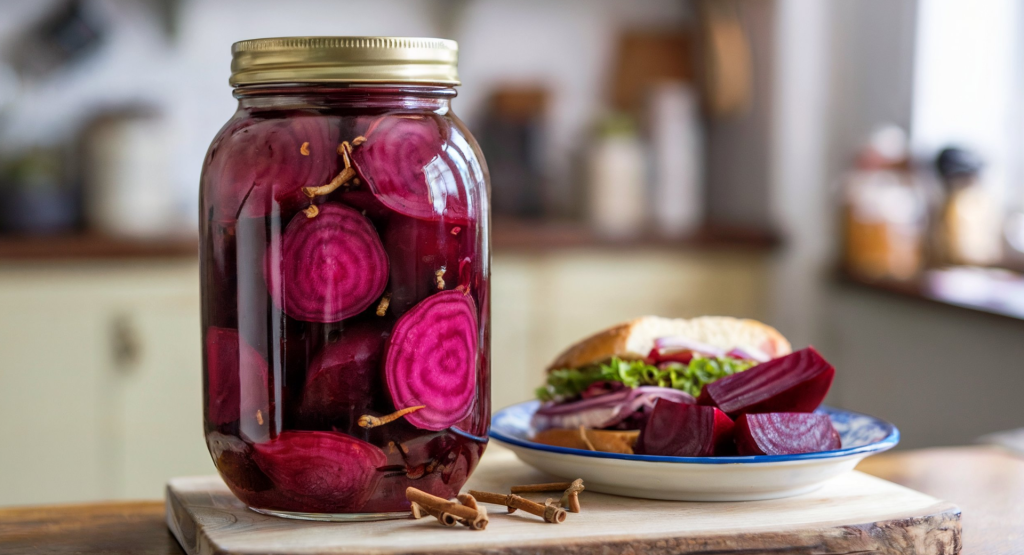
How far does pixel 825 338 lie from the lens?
2.62 meters

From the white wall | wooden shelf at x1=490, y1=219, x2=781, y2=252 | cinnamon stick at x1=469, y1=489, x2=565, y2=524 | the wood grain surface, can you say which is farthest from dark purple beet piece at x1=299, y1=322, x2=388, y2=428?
the white wall

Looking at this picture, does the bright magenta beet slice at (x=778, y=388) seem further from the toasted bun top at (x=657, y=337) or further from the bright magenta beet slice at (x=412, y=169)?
the bright magenta beet slice at (x=412, y=169)

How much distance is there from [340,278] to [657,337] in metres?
0.36

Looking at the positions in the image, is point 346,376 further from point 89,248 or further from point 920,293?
point 89,248

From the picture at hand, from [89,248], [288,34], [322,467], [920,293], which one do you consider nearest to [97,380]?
[89,248]

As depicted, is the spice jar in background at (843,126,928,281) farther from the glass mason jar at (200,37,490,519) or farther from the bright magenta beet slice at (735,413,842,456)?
the glass mason jar at (200,37,490,519)

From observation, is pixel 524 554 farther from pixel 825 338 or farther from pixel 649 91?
pixel 649 91

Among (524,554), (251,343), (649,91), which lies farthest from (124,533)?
(649,91)

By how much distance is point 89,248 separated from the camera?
2.35 m

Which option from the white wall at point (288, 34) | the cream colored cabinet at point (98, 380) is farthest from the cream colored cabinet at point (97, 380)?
the white wall at point (288, 34)

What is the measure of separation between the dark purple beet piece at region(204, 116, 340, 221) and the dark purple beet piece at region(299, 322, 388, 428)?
0.09 m

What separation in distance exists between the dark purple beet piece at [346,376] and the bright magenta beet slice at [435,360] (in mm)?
10

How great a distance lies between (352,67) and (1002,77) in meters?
2.14

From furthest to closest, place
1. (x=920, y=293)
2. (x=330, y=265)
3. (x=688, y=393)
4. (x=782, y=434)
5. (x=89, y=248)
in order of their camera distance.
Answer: (x=89, y=248) → (x=920, y=293) → (x=688, y=393) → (x=782, y=434) → (x=330, y=265)
